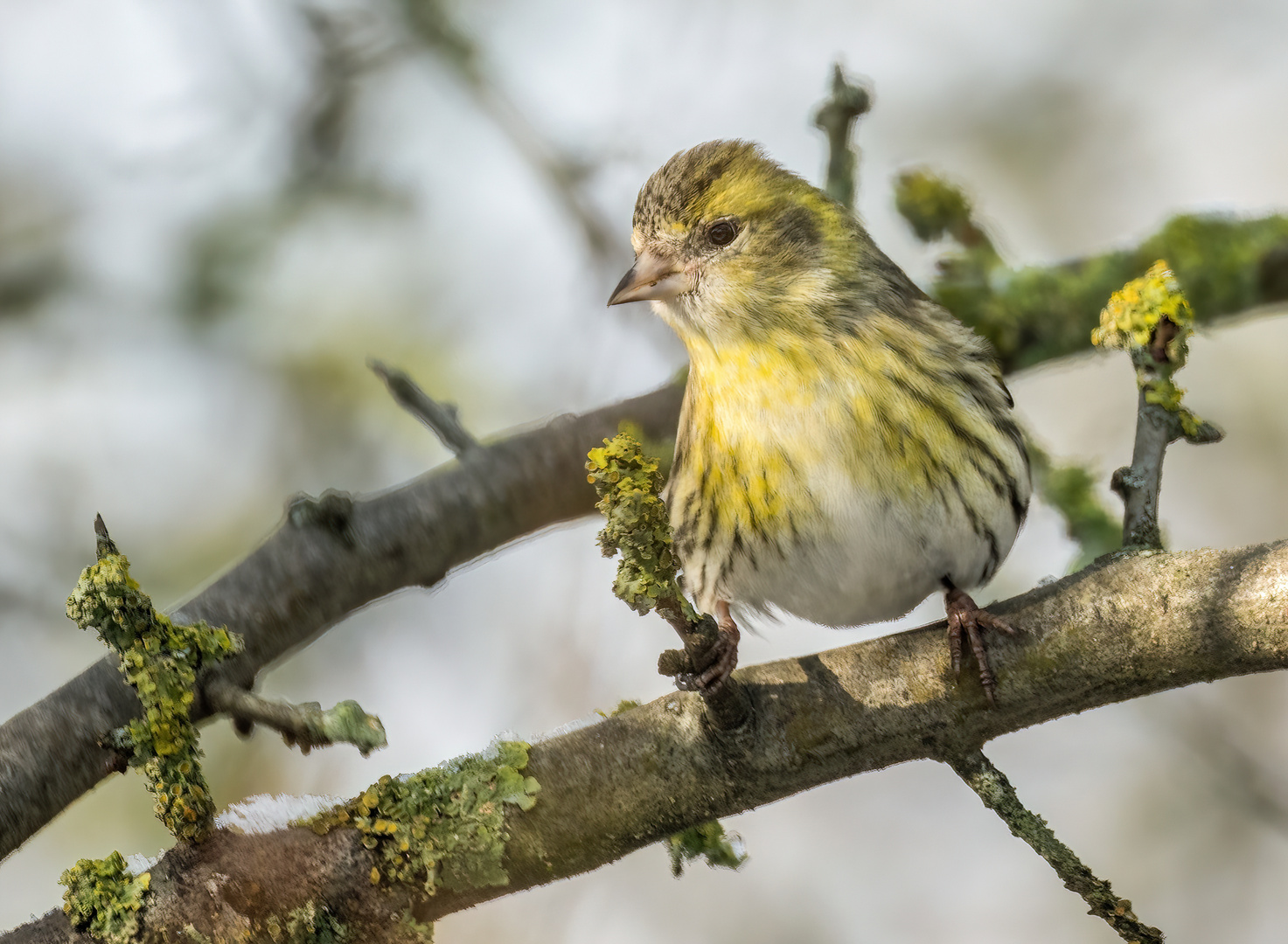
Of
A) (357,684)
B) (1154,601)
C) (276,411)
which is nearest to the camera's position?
(1154,601)

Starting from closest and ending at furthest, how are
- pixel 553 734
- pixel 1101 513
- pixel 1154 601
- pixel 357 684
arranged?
pixel 1154 601
pixel 553 734
pixel 1101 513
pixel 357 684

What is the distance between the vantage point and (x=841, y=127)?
3.07 m

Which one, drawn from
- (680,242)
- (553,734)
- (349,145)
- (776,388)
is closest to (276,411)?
(349,145)

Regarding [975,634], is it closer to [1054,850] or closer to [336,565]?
[1054,850]

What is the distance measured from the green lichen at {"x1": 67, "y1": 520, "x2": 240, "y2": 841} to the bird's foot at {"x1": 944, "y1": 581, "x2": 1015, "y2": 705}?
3.39 ft

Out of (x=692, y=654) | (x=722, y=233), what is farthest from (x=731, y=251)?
(x=692, y=654)

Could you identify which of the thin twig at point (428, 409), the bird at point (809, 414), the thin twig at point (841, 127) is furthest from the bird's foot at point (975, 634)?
the thin twig at point (841, 127)

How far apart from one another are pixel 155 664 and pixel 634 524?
0.62 meters

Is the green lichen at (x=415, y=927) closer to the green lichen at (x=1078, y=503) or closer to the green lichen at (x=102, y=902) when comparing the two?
the green lichen at (x=102, y=902)

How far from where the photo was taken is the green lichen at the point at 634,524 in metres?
1.31

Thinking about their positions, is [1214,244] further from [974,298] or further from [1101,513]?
[1101,513]

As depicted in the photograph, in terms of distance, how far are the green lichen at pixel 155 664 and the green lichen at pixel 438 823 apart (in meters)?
0.21

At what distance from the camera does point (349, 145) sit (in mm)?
4223

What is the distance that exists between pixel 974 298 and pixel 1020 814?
199cm
